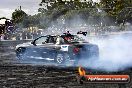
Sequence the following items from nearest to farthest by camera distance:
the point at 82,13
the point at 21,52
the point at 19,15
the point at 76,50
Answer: the point at 76,50 < the point at 21,52 < the point at 82,13 < the point at 19,15

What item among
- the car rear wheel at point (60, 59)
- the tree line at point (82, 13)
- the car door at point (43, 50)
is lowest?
the car rear wheel at point (60, 59)

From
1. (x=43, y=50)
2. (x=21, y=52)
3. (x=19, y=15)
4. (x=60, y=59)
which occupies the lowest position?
(x=60, y=59)

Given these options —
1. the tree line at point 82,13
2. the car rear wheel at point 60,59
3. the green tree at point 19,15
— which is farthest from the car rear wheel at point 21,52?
the green tree at point 19,15

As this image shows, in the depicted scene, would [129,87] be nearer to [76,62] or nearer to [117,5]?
[76,62]

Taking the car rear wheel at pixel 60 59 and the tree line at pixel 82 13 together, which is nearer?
the car rear wheel at pixel 60 59

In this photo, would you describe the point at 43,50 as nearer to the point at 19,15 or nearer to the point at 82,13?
the point at 82,13

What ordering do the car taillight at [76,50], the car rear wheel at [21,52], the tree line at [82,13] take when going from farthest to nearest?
the tree line at [82,13]
the car rear wheel at [21,52]
the car taillight at [76,50]

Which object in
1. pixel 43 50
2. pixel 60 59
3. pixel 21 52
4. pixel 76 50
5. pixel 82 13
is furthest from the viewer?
pixel 82 13

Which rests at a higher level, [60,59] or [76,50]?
[76,50]

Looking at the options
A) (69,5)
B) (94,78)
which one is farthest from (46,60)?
(69,5)

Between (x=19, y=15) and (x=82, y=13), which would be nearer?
(x=82, y=13)

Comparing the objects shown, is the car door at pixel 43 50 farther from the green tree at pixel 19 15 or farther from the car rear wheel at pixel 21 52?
the green tree at pixel 19 15

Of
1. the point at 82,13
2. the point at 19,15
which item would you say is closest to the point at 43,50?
the point at 82,13

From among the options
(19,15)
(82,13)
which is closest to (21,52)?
(82,13)
